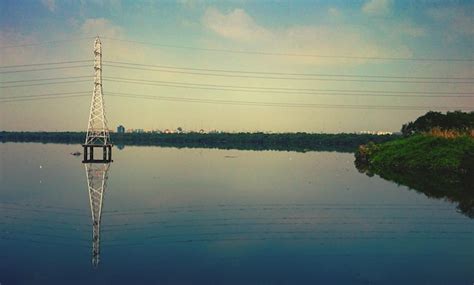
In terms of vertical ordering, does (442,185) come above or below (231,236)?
above

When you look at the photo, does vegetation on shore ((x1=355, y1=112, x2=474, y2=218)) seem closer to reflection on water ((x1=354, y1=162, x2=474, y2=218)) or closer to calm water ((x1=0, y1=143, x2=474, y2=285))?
reflection on water ((x1=354, y1=162, x2=474, y2=218))

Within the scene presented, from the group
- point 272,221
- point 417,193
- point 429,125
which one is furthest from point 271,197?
point 429,125

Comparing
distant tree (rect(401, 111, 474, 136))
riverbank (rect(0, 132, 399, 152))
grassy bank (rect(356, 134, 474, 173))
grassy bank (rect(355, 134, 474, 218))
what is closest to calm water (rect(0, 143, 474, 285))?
grassy bank (rect(355, 134, 474, 218))

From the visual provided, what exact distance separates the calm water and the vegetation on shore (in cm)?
200

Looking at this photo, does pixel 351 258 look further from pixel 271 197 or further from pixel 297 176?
pixel 297 176

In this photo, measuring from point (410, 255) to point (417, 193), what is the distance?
12562 millimetres

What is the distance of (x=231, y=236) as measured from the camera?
13914 mm

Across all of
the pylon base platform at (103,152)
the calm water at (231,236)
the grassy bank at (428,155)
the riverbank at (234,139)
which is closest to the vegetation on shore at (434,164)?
the grassy bank at (428,155)

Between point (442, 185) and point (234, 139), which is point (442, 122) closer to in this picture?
point (442, 185)

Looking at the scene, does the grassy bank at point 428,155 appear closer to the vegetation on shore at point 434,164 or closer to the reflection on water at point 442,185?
the vegetation on shore at point 434,164

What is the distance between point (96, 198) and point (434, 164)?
24.2 m

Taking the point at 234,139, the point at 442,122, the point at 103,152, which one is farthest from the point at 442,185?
the point at 234,139

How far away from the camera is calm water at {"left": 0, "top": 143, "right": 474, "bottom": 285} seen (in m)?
10.3

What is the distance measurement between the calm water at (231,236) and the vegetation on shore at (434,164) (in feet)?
6.56
